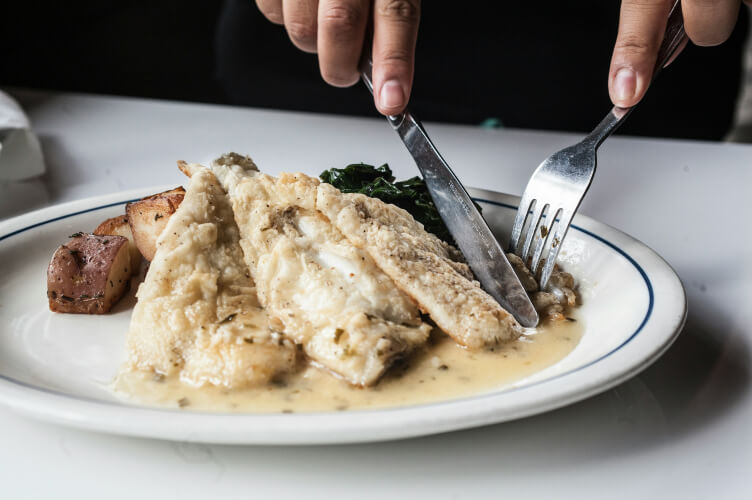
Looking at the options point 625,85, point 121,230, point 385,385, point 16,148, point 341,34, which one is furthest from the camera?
point 16,148

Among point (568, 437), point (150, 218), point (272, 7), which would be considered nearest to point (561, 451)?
point (568, 437)

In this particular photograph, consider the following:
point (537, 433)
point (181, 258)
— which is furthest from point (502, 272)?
→ point (181, 258)

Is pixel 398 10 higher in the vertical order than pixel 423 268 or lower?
higher

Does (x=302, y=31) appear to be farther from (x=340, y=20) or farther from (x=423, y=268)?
(x=423, y=268)

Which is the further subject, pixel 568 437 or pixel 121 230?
pixel 121 230

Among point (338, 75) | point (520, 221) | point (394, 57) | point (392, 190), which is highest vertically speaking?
point (394, 57)

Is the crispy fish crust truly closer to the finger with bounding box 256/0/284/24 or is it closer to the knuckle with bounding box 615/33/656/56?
the knuckle with bounding box 615/33/656/56

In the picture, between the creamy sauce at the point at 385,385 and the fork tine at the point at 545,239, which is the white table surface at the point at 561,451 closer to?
the creamy sauce at the point at 385,385
